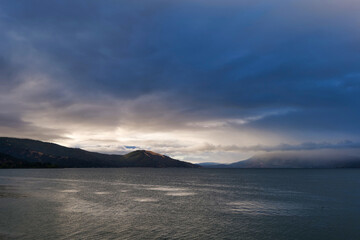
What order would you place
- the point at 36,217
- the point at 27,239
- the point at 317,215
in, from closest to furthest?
the point at 27,239
the point at 36,217
the point at 317,215

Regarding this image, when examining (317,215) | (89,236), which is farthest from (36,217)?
(317,215)

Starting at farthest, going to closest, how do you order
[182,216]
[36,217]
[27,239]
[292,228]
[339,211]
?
[339,211]
[182,216]
[36,217]
[292,228]
[27,239]

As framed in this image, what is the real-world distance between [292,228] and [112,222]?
37708mm

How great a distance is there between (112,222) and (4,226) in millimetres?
20050

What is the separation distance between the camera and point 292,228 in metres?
54.1

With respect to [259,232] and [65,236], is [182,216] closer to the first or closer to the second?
[259,232]

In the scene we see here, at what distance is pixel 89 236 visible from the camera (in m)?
44.6

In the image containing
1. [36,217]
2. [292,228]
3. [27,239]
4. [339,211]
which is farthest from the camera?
[339,211]

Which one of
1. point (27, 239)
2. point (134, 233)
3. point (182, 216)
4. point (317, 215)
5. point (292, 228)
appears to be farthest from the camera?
point (317, 215)

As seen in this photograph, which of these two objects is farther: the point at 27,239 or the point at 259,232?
the point at 259,232

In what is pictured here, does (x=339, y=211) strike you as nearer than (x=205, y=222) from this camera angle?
No

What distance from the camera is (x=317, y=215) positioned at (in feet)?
225

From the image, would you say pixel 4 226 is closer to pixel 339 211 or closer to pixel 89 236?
pixel 89 236

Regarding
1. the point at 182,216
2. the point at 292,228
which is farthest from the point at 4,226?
the point at 292,228
